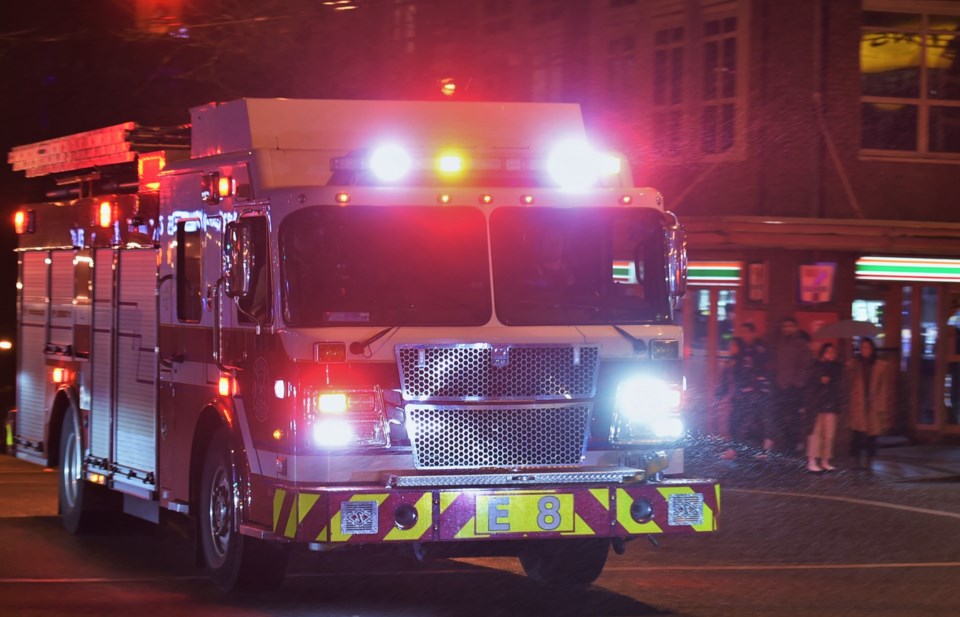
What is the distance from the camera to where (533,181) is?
9.38m

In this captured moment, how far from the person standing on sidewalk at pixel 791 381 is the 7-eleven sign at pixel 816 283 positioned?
142 cm

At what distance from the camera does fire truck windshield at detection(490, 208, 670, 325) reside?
9.09 m

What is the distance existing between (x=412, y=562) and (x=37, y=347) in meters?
4.24

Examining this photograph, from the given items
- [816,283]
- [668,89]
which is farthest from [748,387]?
[668,89]

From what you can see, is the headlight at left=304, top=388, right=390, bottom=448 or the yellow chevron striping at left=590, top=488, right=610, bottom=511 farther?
the yellow chevron striping at left=590, top=488, right=610, bottom=511

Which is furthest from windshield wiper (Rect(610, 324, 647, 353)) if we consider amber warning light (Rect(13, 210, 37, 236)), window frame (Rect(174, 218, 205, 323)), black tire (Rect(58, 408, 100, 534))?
amber warning light (Rect(13, 210, 37, 236))

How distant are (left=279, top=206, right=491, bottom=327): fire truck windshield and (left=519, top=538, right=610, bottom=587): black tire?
6.13 feet

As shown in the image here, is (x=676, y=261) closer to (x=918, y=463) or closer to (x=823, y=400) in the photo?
(x=823, y=400)

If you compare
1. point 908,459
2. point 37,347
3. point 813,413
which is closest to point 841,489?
point 813,413

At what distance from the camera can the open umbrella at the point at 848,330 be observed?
19312mm

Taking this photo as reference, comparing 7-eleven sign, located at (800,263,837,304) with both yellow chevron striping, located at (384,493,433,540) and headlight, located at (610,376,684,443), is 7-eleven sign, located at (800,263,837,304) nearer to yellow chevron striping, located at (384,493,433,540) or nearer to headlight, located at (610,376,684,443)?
headlight, located at (610,376,684,443)

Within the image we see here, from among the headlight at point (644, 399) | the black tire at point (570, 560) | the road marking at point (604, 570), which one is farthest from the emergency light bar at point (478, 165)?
the road marking at point (604, 570)

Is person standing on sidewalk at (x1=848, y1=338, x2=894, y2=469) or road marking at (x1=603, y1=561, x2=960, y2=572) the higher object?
person standing on sidewalk at (x1=848, y1=338, x2=894, y2=469)

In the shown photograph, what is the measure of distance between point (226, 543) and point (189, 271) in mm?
1788
